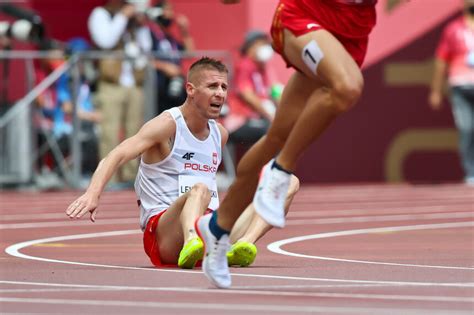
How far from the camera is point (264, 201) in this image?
289 inches

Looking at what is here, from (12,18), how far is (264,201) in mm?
14442

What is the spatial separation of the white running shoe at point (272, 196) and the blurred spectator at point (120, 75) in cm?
1166

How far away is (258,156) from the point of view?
763cm

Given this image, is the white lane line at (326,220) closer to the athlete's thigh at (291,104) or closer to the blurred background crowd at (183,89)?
the blurred background crowd at (183,89)

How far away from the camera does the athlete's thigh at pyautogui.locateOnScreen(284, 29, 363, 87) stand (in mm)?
7352

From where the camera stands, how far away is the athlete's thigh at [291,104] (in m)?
7.75

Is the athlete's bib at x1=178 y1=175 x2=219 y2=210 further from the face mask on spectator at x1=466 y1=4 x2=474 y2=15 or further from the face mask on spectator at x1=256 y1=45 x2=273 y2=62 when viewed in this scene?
the face mask on spectator at x1=466 y1=4 x2=474 y2=15

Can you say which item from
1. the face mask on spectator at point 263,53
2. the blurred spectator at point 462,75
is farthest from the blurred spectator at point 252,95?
the blurred spectator at point 462,75

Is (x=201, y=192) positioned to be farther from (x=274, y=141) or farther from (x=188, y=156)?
(x=274, y=141)

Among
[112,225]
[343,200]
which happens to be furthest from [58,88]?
[112,225]

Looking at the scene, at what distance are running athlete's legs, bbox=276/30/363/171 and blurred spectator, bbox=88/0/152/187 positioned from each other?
11602mm

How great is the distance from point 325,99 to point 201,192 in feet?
5.88

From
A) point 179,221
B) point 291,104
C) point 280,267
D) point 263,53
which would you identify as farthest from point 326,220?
point 291,104

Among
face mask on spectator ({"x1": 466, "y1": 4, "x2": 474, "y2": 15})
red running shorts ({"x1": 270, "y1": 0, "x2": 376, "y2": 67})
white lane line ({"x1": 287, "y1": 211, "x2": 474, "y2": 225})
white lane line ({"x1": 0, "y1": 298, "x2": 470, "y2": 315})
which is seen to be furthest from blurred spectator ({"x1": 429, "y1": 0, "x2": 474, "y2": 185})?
white lane line ({"x1": 0, "y1": 298, "x2": 470, "y2": 315})
